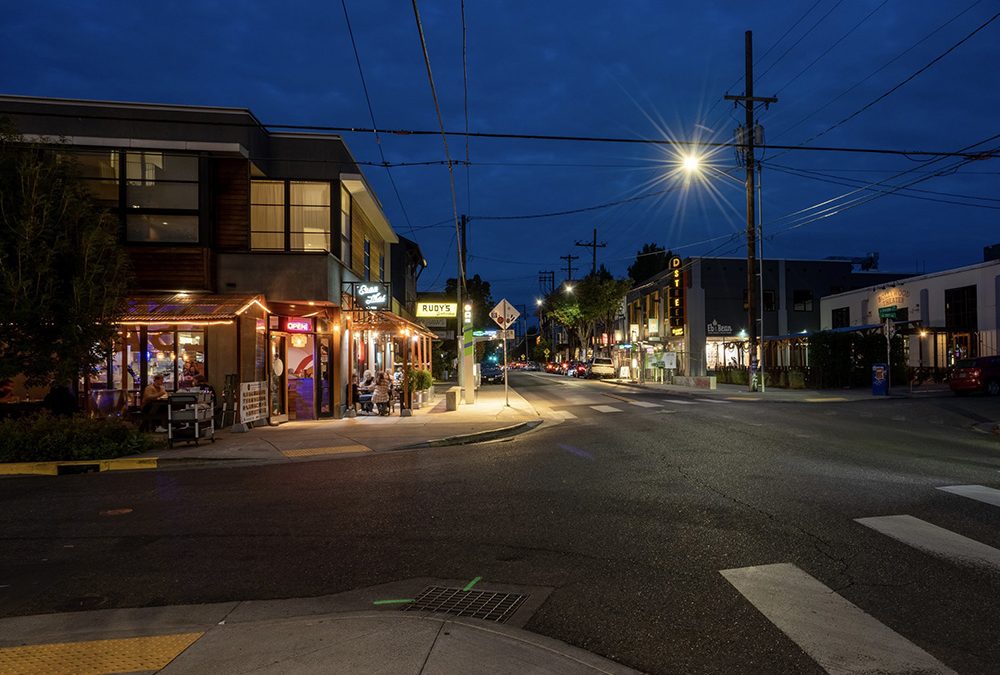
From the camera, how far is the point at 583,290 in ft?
211

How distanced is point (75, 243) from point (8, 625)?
9813mm

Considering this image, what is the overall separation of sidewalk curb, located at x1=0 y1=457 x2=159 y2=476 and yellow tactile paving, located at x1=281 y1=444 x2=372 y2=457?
2263 mm

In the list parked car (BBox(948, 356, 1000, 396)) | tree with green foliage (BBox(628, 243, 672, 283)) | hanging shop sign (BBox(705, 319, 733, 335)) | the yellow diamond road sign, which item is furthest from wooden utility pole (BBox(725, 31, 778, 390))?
tree with green foliage (BBox(628, 243, 672, 283))

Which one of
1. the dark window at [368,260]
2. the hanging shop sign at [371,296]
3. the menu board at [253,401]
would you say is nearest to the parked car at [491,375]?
the dark window at [368,260]

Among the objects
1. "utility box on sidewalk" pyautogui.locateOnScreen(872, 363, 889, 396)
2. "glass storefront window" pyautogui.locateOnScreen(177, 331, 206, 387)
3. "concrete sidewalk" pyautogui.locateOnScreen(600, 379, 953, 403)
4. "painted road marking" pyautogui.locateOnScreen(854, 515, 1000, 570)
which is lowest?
"concrete sidewalk" pyautogui.locateOnScreen(600, 379, 953, 403)

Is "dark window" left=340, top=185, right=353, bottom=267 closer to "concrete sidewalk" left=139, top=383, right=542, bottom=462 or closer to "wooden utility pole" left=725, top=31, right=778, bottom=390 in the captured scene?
"concrete sidewalk" left=139, top=383, right=542, bottom=462

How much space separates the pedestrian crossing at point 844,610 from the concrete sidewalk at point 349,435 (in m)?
8.58

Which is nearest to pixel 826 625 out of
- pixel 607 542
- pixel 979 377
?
pixel 607 542

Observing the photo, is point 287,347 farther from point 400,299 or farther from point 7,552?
point 400,299

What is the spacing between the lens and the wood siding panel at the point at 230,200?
56.1 feet

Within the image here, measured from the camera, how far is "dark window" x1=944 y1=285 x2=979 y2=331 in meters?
32.6

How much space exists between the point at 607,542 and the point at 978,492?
194 inches

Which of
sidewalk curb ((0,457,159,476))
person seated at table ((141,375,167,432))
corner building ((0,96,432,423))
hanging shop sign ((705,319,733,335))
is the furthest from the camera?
hanging shop sign ((705,319,733,335))

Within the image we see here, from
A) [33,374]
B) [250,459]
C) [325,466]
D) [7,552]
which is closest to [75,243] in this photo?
[33,374]
